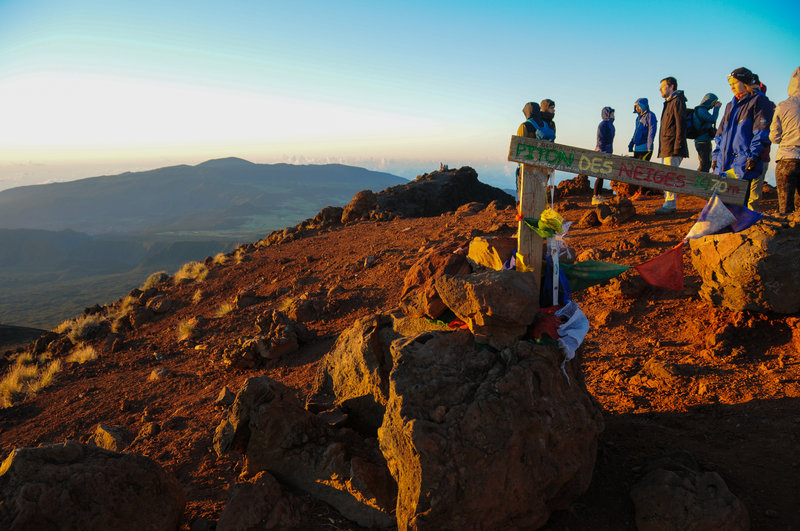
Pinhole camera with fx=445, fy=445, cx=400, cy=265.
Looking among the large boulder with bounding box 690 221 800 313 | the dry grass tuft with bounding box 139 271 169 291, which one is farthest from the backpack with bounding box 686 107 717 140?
the dry grass tuft with bounding box 139 271 169 291

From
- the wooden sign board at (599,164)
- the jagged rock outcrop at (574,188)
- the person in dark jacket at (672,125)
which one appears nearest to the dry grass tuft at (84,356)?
the wooden sign board at (599,164)

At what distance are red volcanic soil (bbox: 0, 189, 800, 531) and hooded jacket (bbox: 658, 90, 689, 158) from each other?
130cm

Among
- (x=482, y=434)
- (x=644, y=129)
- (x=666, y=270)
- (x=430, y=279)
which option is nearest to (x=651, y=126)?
(x=644, y=129)

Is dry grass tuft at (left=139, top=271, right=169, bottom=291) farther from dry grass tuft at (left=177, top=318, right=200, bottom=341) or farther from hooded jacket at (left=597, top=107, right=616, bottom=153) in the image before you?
hooded jacket at (left=597, top=107, right=616, bottom=153)

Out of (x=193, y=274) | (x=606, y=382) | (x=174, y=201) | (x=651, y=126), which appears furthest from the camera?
(x=174, y=201)

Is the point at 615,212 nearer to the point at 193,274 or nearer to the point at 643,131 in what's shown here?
the point at 643,131

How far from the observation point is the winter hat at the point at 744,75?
551 cm

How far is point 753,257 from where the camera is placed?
456 cm

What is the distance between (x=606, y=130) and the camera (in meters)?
10.6

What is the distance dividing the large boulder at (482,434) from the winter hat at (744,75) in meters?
4.94

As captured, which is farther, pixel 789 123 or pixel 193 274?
pixel 193 274

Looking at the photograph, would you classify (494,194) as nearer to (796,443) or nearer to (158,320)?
(158,320)

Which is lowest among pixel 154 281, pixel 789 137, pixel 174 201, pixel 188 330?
pixel 174 201

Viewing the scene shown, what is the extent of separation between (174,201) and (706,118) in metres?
154
